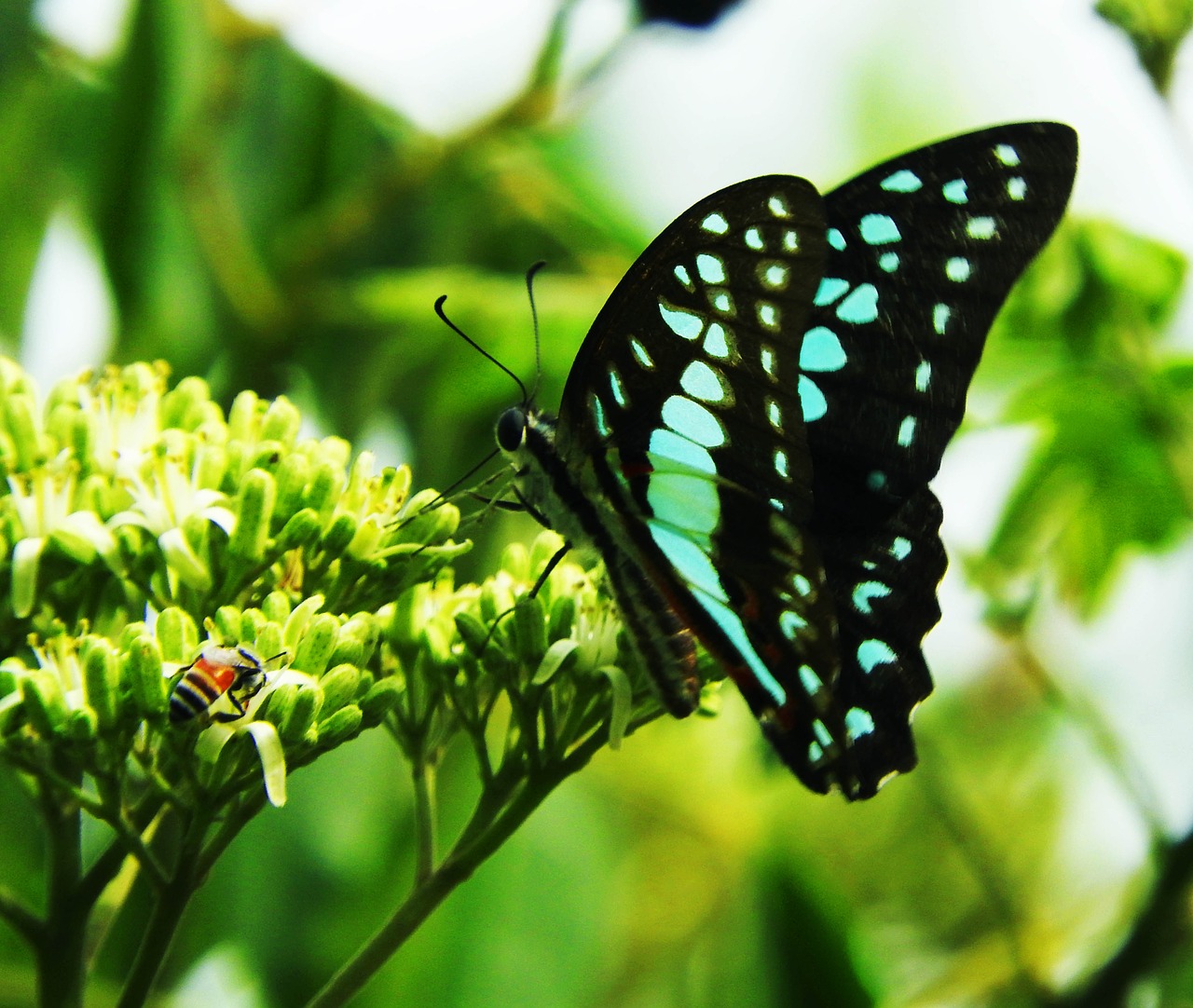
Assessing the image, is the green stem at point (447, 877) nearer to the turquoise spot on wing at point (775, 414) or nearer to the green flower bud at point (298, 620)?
the green flower bud at point (298, 620)

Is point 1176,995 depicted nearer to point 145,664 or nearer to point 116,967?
point 145,664

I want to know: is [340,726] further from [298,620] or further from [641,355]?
[641,355]

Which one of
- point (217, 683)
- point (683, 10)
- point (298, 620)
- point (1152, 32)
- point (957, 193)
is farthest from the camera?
point (683, 10)

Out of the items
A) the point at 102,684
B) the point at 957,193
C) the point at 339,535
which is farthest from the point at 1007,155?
the point at 102,684

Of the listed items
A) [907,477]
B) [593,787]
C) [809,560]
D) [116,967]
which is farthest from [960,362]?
[116,967]

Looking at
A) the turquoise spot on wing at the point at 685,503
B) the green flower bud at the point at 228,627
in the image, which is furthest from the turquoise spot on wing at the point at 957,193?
the green flower bud at the point at 228,627
